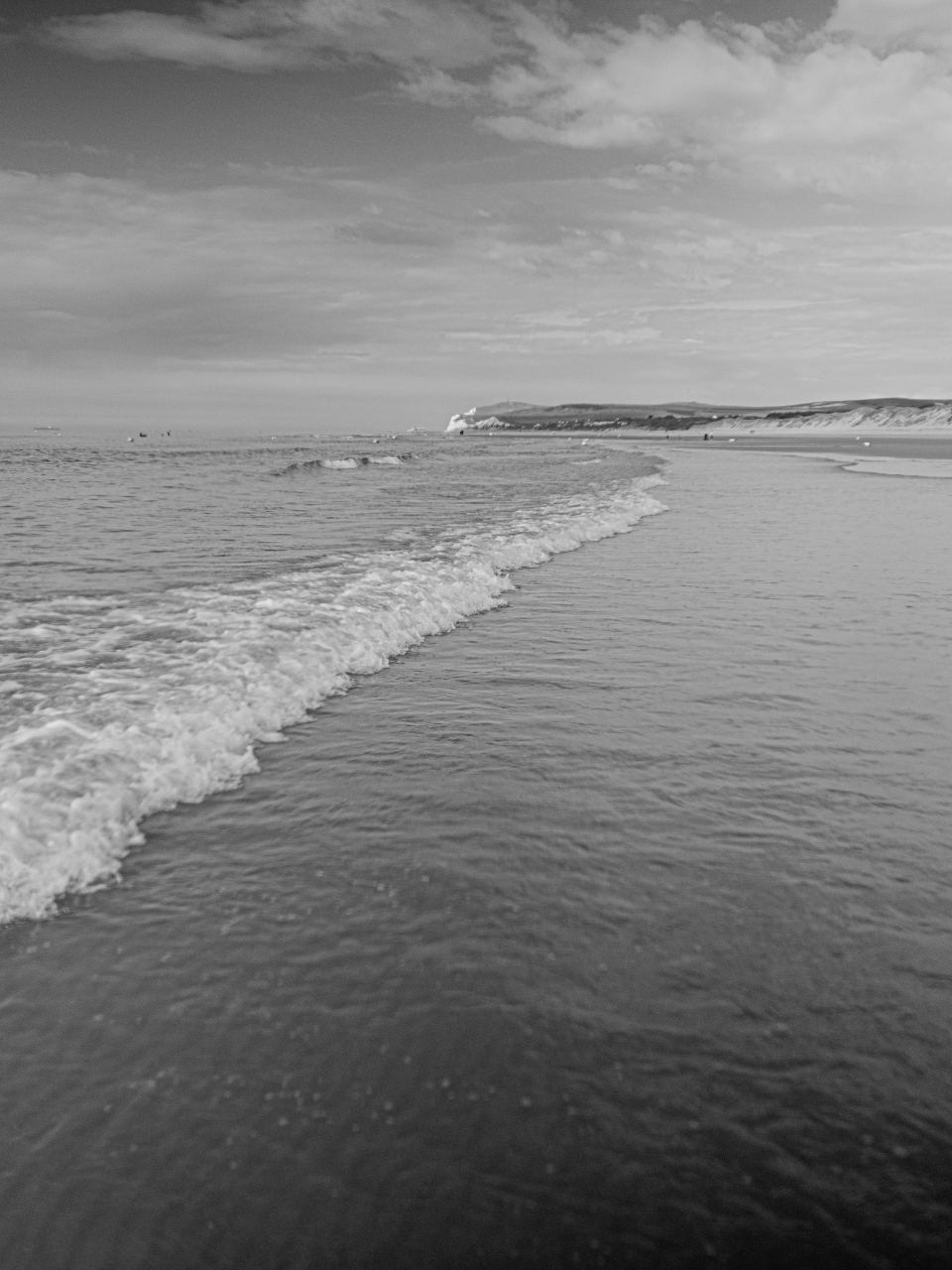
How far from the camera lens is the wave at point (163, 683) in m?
5.33

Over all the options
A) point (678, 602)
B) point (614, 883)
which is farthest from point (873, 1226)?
point (678, 602)

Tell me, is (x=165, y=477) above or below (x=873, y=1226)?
above

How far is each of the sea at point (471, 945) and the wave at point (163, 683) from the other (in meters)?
0.04

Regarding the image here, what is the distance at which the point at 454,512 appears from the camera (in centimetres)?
2319

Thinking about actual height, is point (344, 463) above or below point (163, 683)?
above

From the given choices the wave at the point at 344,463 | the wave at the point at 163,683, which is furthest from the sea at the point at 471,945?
the wave at the point at 344,463

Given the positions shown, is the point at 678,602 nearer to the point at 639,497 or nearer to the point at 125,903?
the point at 125,903

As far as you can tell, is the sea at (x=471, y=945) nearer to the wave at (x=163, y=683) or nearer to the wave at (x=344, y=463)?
the wave at (x=163, y=683)

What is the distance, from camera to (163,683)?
7848 mm

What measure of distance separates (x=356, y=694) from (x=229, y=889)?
3736 mm

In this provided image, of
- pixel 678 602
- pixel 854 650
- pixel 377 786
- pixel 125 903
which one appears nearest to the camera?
pixel 125 903

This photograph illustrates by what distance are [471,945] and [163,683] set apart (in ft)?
15.2

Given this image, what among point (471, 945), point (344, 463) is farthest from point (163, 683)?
point (344, 463)

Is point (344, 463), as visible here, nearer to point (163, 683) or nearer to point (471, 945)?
point (163, 683)
